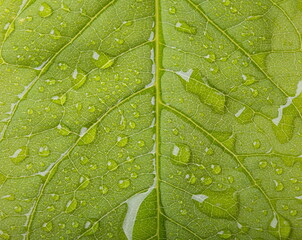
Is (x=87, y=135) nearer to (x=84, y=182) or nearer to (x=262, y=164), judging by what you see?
(x=84, y=182)

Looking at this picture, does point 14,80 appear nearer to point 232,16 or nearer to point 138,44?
point 138,44

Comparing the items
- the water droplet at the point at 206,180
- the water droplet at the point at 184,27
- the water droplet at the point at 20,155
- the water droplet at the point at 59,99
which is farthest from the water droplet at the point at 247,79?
the water droplet at the point at 20,155

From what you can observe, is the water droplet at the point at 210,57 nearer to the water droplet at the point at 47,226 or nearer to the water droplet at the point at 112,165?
the water droplet at the point at 112,165

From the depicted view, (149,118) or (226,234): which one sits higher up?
(149,118)

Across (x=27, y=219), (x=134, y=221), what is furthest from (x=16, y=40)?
(x=134, y=221)

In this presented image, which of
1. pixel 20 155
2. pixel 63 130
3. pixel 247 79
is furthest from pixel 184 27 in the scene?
pixel 20 155
